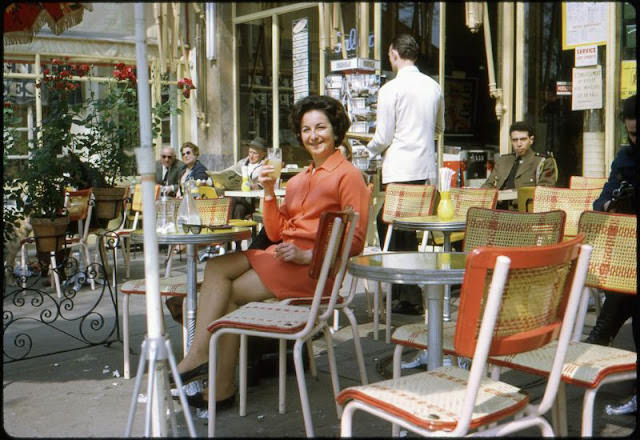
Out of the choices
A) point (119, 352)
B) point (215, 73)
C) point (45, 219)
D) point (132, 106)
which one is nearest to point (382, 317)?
point (119, 352)

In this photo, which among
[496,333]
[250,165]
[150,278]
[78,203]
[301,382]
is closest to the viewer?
[496,333]

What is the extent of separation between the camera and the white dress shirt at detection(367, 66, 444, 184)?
18.4 ft

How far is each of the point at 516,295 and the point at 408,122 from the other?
377 centimetres

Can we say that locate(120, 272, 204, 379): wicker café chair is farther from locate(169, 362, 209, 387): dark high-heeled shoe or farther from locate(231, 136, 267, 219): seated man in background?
locate(231, 136, 267, 219): seated man in background

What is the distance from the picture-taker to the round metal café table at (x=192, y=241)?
3.75m

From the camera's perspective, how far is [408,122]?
564 cm

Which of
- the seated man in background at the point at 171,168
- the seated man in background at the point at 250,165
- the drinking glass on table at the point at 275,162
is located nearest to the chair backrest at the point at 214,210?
the drinking glass on table at the point at 275,162

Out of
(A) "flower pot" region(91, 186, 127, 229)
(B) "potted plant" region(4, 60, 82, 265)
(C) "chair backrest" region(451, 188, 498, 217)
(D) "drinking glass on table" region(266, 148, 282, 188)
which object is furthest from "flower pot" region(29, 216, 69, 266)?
(D) "drinking glass on table" region(266, 148, 282, 188)

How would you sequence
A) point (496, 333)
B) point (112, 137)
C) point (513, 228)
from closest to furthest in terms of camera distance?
point (496, 333) → point (513, 228) → point (112, 137)

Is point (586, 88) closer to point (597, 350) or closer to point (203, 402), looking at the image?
point (597, 350)

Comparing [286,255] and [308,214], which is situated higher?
[308,214]

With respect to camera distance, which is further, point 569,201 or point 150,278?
point 569,201

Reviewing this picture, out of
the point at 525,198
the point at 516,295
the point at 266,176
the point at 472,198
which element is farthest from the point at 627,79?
the point at 516,295

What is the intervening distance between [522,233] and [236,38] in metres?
10.0
